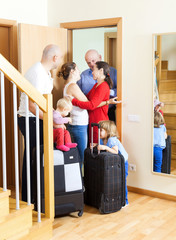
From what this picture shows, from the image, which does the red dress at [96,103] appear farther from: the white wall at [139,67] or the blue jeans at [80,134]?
the white wall at [139,67]

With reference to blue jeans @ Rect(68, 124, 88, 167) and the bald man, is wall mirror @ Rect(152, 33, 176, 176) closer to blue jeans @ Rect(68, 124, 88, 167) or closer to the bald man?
the bald man

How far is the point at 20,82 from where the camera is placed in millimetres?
2764

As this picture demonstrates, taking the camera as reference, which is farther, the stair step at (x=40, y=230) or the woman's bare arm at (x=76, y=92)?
the woman's bare arm at (x=76, y=92)

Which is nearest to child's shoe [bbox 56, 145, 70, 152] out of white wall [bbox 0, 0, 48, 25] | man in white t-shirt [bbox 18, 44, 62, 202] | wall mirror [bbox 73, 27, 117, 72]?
man in white t-shirt [bbox 18, 44, 62, 202]

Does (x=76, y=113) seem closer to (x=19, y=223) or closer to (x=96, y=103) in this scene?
(x=96, y=103)

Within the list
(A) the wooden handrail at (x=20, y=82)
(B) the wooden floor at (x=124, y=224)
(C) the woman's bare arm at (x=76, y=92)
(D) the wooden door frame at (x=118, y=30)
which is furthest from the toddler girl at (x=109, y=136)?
(A) the wooden handrail at (x=20, y=82)

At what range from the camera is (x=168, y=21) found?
385 centimetres

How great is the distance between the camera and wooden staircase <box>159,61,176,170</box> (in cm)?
382

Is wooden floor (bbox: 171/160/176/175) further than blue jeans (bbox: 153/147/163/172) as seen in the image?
No

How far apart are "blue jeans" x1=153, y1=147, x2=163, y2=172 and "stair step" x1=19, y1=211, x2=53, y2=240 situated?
4.89 ft

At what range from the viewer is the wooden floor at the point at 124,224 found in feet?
10.3

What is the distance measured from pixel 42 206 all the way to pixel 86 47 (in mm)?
2949

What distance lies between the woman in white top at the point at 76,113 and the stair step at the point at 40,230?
1.18 meters

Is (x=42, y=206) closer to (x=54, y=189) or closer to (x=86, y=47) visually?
(x=54, y=189)
